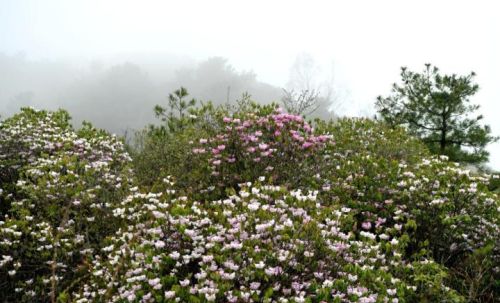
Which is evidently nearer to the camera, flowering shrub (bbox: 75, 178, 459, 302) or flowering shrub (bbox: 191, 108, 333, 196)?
flowering shrub (bbox: 75, 178, 459, 302)

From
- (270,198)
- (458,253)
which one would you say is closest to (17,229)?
(270,198)

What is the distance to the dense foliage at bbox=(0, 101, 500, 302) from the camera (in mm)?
4762

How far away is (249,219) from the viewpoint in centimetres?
535

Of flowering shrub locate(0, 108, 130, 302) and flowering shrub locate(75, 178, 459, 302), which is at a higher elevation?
flowering shrub locate(75, 178, 459, 302)

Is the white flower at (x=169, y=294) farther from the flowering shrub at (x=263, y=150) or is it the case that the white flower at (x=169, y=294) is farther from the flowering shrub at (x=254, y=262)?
the flowering shrub at (x=263, y=150)

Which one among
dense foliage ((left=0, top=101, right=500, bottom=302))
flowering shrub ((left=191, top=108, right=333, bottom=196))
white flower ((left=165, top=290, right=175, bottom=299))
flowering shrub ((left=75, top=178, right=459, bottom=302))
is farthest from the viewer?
flowering shrub ((left=191, top=108, right=333, bottom=196))

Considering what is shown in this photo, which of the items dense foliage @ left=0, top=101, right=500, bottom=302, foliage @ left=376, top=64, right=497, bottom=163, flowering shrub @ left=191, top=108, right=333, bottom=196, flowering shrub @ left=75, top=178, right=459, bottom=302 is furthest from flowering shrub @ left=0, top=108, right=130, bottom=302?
foliage @ left=376, top=64, right=497, bottom=163

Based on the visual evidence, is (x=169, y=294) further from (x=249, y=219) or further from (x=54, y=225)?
(x=54, y=225)

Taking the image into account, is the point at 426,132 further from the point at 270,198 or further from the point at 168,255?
the point at 168,255

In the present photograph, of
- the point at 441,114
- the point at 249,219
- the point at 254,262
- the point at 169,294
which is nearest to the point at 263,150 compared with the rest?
the point at 249,219

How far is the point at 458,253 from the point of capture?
24.3 ft

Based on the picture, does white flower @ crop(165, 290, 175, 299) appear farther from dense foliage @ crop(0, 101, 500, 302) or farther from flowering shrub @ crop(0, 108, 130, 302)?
flowering shrub @ crop(0, 108, 130, 302)

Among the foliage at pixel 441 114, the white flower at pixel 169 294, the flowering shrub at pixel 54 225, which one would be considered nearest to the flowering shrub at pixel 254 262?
the white flower at pixel 169 294

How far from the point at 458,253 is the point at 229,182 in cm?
366
